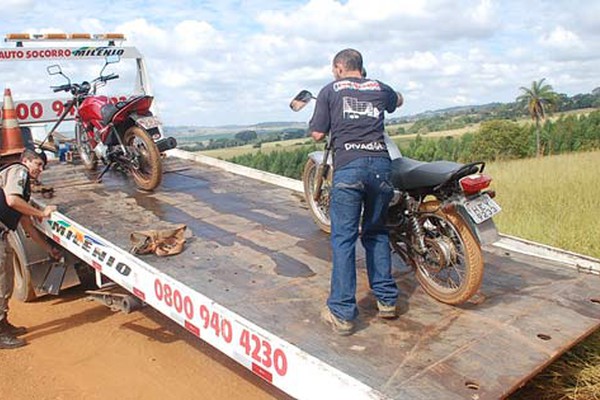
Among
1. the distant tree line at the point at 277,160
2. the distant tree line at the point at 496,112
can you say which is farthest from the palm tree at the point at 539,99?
the distant tree line at the point at 277,160

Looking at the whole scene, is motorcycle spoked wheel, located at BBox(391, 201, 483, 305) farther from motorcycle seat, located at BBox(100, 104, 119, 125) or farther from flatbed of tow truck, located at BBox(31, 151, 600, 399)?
motorcycle seat, located at BBox(100, 104, 119, 125)

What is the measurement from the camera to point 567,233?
24.2 ft

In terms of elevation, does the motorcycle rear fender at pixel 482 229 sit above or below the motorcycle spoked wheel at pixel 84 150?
below

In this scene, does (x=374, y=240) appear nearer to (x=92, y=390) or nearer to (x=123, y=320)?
(x=92, y=390)

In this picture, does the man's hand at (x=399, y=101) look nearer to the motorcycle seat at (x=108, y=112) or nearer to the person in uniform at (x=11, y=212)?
the person in uniform at (x=11, y=212)

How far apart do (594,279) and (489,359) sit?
1604 millimetres

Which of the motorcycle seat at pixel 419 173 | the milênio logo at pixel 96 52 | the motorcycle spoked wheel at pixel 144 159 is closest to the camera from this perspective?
the motorcycle seat at pixel 419 173

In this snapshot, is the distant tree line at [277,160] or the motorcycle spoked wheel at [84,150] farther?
the distant tree line at [277,160]

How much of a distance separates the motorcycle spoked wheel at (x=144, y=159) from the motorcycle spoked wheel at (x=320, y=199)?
181cm

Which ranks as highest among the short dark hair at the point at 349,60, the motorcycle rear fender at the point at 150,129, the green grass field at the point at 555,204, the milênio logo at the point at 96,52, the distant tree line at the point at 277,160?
the milênio logo at the point at 96,52

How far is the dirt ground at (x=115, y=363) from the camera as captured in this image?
4031 millimetres

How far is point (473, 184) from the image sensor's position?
3.42 metres

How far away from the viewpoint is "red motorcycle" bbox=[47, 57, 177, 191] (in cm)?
632

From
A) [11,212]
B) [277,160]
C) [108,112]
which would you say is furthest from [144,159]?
[277,160]
